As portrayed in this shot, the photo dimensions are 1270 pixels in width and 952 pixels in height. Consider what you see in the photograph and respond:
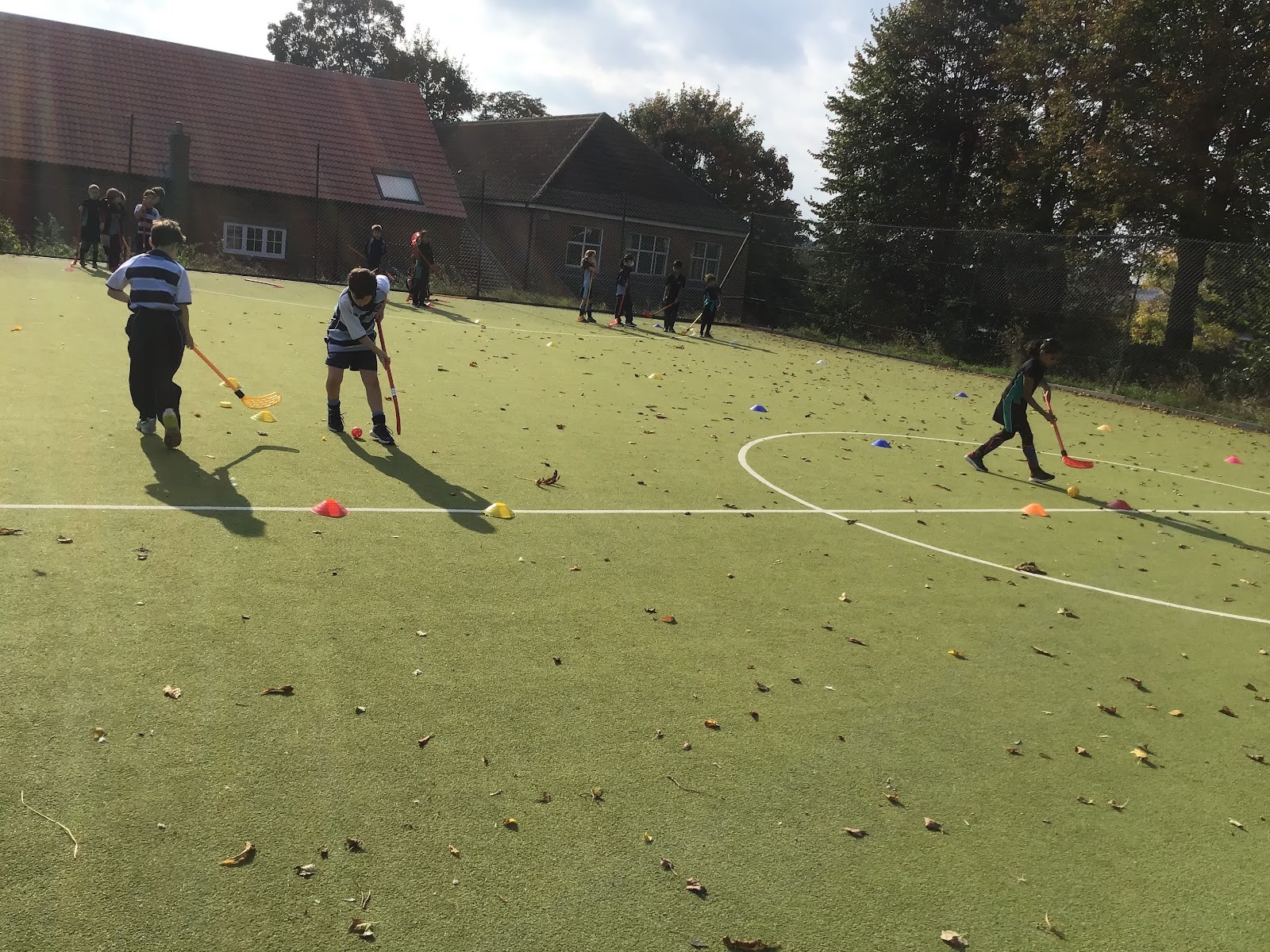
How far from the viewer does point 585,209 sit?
34.5 m

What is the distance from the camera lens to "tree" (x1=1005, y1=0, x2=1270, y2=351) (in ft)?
63.7

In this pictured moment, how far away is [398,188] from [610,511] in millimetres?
28117

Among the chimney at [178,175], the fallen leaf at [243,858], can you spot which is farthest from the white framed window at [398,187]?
the fallen leaf at [243,858]

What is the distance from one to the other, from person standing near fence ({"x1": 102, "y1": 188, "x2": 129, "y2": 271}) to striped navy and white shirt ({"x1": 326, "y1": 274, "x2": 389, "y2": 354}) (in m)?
12.8

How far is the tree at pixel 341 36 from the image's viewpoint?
6091 cm

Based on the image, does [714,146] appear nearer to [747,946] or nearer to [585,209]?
[585,209]

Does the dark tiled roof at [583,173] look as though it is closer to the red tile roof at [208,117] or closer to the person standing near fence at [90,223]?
the red tile roof at [208,117]

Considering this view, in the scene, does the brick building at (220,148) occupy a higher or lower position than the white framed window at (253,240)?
higher

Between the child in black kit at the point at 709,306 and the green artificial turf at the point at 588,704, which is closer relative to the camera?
the green artificial turf at the point at 588,704

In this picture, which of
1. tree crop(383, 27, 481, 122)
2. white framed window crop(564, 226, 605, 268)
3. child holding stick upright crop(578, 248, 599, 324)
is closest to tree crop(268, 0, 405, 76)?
tree crop(383, 27, 481, 122)

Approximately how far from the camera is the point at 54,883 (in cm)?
260

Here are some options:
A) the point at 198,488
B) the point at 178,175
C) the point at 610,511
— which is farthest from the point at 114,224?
the point at 610,511

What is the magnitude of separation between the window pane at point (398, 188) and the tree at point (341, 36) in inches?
1290

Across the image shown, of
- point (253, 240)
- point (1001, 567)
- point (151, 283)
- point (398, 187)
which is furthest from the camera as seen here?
point (398, 187)
